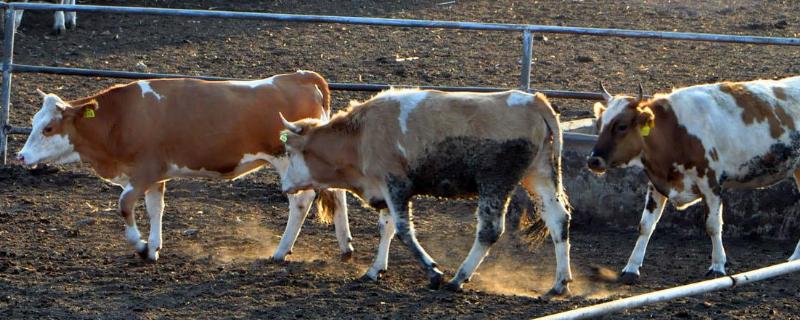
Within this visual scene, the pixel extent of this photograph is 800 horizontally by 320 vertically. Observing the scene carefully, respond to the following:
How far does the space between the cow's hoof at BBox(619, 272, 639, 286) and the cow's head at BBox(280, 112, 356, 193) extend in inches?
74.2

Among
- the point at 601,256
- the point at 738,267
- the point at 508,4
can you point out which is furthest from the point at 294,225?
the point at 508,4

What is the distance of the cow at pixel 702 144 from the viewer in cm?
840

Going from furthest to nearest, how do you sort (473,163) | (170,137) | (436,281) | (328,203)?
1. (328,203)
2. (170,137)
3. (436,281)
4. (473,163)

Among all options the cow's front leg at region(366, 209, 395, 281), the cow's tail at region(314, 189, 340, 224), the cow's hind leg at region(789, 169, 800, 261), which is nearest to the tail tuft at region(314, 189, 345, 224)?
the cow's tail at region(314, 189, 340, 224)

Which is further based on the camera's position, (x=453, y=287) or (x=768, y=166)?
(x=768, y=166)

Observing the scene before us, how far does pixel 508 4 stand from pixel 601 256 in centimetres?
1060

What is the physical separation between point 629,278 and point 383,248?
5.24ft

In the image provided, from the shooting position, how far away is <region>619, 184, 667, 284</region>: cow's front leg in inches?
334

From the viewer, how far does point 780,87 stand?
345 inches

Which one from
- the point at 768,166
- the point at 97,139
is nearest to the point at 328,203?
the point at 97,139

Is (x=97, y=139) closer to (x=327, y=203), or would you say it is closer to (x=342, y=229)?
(x=327, y=203)

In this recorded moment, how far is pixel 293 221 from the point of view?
8977 millimetres

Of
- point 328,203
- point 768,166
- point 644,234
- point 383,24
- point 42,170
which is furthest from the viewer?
point 42,170

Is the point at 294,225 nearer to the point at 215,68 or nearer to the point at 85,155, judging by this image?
the point at 85,155
